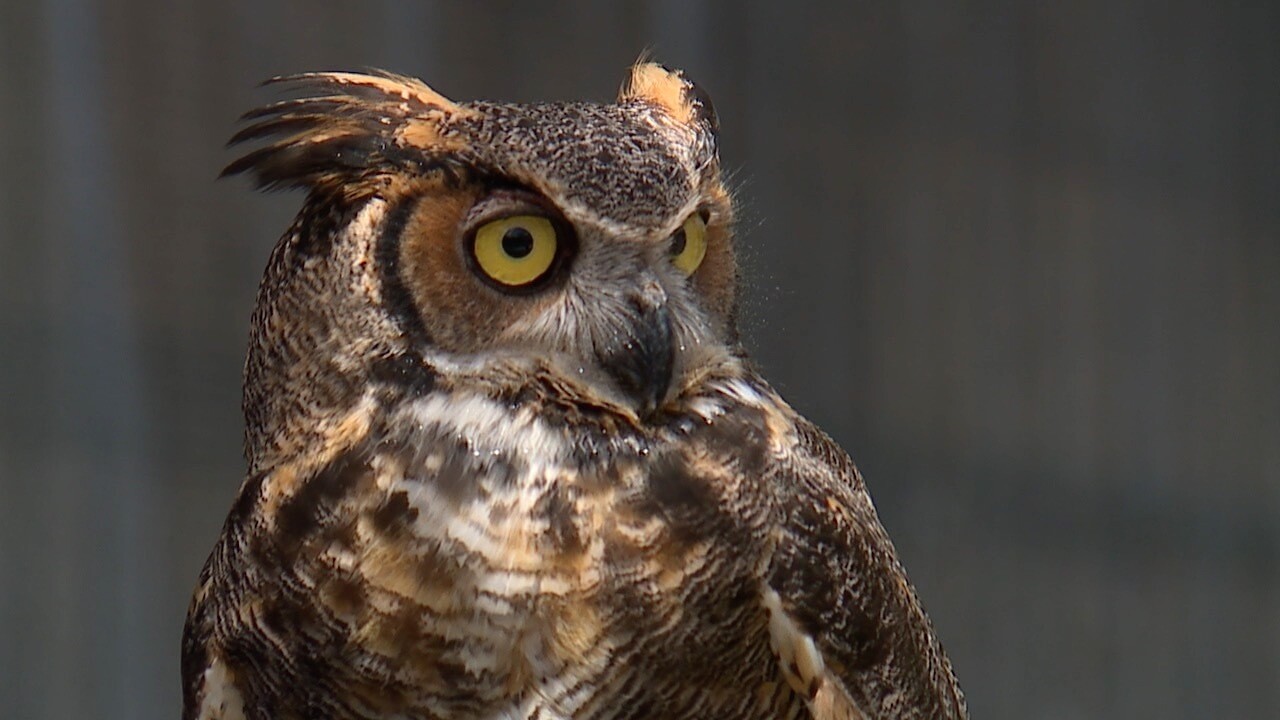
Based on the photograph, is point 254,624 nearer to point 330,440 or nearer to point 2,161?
point 330,440

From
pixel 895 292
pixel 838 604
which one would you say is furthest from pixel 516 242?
pixel 895 292

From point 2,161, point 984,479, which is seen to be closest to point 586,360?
point 2,161

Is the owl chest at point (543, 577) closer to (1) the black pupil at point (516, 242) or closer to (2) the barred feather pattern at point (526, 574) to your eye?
(2) the barred feather pattern at point (526, 574)

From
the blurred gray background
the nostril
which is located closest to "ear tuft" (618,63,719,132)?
the nostril

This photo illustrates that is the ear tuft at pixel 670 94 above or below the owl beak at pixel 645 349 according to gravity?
above

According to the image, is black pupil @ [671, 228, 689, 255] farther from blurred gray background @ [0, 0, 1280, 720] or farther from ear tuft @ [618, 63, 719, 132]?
blurred gray background @ [0, 0, 1280, 720]

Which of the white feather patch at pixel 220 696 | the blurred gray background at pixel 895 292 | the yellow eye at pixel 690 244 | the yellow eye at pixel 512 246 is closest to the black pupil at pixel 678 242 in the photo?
the yellow eye at pixel 690 244

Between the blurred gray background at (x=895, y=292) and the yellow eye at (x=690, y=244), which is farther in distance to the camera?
the blurred gray background at (x=895, y=292)
